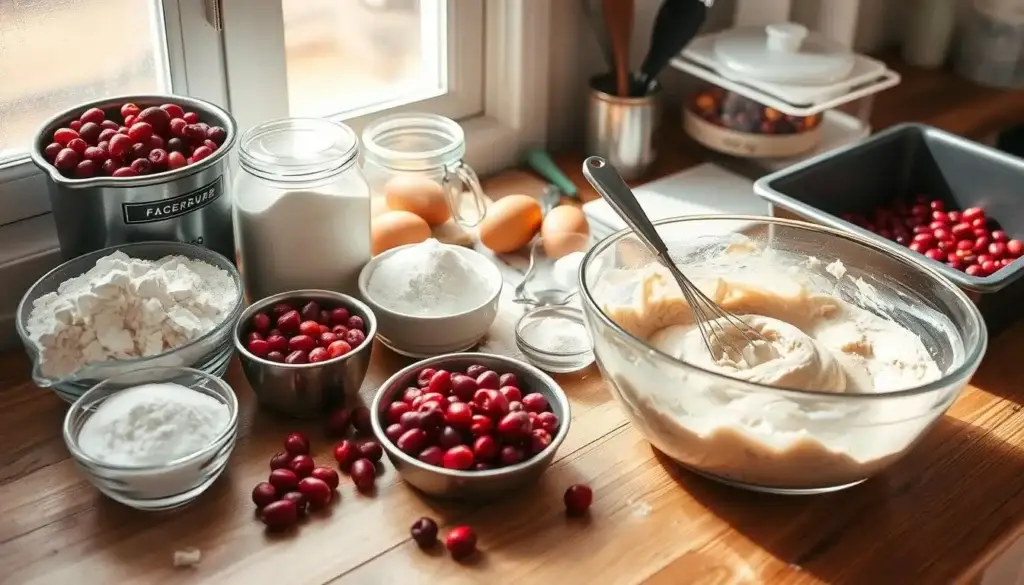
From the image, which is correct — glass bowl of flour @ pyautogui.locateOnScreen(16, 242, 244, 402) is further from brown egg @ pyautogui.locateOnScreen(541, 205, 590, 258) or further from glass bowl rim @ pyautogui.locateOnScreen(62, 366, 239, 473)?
brown egg @ pyautogui.locateOnScreen(541, 205, 590, 258)

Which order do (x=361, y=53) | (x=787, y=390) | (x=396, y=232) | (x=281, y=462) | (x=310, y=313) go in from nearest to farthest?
(x=787, y=390) → (x=281, y=462) → (x=310, y=313) → (x=396, y=232) → (x=361, y=53)

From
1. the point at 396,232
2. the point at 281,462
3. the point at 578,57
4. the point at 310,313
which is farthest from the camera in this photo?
the point at 578,57

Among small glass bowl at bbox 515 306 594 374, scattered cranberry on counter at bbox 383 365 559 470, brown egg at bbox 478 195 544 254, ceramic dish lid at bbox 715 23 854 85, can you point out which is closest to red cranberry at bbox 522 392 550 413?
scattered cranberry on counter at bbox 383 365 559 470

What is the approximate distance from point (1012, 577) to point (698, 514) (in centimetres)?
34

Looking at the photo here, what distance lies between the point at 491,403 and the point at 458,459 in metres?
0.06

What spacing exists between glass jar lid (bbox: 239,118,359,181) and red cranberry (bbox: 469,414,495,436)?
0.98ft

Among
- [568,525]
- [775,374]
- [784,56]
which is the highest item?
[784,56]

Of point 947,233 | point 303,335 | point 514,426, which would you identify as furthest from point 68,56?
point 947,233

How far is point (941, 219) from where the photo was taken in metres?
1.26

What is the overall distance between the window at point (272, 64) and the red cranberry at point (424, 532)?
485 mm

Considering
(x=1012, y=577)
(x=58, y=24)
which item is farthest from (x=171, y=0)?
(x=1012, y=577)

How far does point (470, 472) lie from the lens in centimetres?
87

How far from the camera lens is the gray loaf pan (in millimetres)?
1204

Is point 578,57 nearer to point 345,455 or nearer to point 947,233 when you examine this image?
point 947,233
